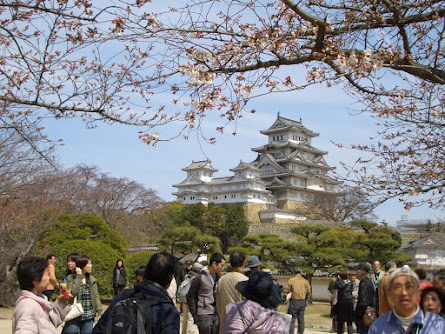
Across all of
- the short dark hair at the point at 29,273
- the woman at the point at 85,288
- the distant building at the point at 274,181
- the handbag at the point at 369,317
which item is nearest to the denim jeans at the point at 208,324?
the woman at the point at 85,288

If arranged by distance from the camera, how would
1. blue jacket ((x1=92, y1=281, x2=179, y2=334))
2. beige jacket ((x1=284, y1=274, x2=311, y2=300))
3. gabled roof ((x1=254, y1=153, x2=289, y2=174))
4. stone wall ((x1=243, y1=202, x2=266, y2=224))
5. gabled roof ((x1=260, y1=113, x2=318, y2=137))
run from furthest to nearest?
gabled roof ((x1=260, y1=113, x2=318, y2=137)) → gabled roof ((x1=254, y1=153, x2=289, y2=174)) → stone wall ((x1=243, y1=202, x2=266, y2=224)) → beige jacket ((x1=284, y1=274, x2=311, y2=300)) → blue jacket ((x1=92, y1=281, x2=179, y2=334))

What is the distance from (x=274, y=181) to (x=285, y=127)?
5.75 metres

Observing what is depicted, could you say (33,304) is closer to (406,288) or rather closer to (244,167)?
(406,288)

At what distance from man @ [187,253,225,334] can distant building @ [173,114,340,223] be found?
123 feet

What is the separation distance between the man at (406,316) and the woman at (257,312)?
1.87 ft

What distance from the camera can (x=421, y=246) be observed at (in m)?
26.9

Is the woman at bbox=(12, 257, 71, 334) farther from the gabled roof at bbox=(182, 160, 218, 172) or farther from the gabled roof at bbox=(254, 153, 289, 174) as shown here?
the gabled roof at bbox=(182, 160, 218, 172)

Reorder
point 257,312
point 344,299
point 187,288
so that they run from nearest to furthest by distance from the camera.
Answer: point 257,312 → point 187,288 → point 344,299

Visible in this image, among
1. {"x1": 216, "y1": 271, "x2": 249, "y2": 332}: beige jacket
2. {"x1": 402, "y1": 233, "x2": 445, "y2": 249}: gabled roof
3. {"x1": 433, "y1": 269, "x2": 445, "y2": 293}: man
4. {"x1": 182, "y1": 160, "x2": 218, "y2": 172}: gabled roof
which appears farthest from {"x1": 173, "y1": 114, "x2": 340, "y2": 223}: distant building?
{"x1": 216, "y1": 271, "x2": 249, "y2": 332}: beige jacket

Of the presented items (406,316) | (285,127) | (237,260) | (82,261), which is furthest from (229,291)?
(285,127)

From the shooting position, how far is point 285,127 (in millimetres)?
46938

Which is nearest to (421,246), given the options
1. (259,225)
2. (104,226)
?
(259,225)

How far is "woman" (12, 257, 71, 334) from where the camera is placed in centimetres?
266

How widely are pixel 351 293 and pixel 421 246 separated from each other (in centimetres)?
2209
